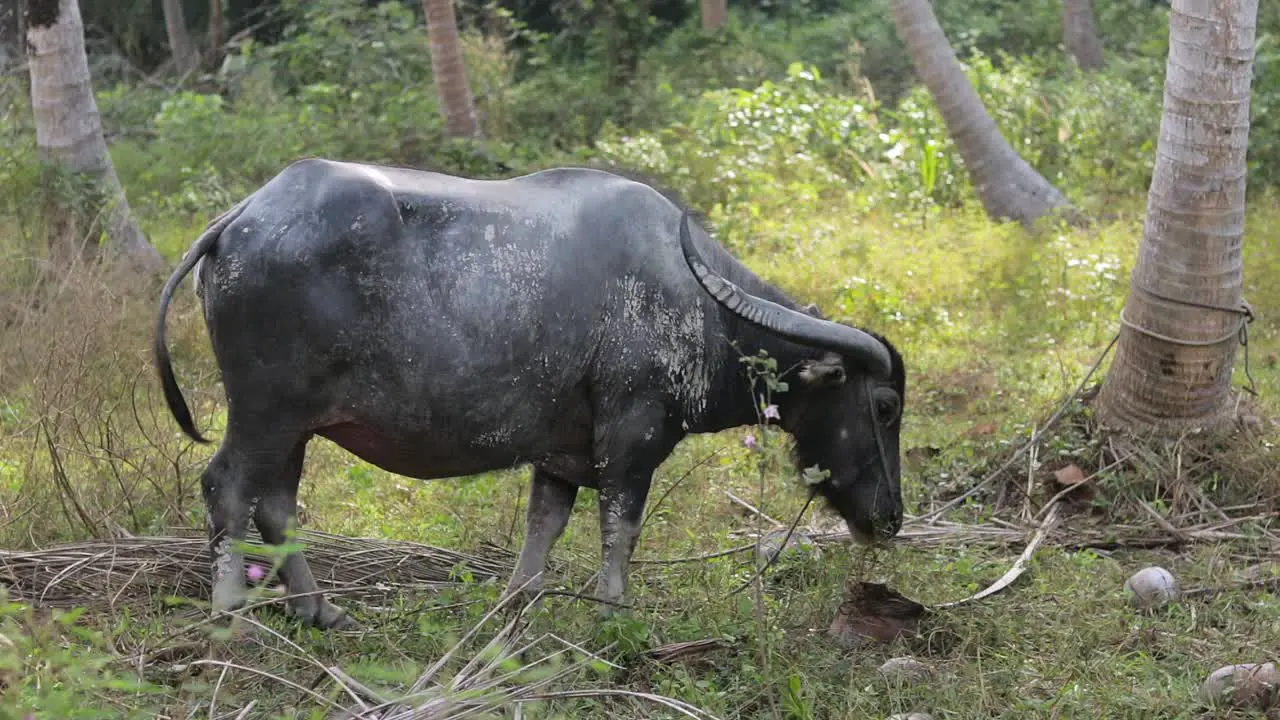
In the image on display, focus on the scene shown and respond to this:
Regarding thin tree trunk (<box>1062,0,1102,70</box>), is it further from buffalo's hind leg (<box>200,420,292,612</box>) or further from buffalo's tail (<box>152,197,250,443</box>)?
buffalo's hind leg (<box>200,420,292,612</box>)

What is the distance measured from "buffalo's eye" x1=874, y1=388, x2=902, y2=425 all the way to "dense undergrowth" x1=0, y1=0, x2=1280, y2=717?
561 millimetres

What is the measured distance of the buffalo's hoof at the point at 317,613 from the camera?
4348 mm

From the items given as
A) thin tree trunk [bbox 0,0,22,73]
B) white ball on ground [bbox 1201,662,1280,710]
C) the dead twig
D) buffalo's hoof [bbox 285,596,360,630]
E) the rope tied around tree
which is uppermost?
thin tree trunk [bbox 0,0,22,73]

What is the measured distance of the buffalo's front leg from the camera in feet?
15.6

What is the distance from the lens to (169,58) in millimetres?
16406

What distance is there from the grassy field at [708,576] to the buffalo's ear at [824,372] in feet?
1.22

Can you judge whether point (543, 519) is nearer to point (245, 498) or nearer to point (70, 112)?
point (245, 498)

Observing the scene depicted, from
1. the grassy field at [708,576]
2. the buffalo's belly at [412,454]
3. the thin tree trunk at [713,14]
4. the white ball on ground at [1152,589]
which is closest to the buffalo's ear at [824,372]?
the grassy field at [708,576]

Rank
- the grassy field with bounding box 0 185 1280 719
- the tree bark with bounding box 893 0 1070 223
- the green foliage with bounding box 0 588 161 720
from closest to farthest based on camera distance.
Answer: the green foliage with bounding box 0 588 161 720
the grassy field with bounding box 0 185 1280 719
the tree bark with bounding box 893 0 1070 223

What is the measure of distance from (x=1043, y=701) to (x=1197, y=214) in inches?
101

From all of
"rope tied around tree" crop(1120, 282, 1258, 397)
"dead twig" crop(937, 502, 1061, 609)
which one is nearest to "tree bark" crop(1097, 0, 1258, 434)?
"rope tied around tree" crop(1120, 282, 1258, 397)

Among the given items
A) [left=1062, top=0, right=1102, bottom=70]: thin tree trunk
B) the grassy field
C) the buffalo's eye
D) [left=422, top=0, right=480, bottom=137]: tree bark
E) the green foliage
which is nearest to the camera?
the green foliage

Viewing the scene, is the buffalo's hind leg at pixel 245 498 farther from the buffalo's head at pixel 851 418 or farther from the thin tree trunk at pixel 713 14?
the thin tree trunk at pixel 713 14

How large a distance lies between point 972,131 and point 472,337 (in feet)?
21.9
